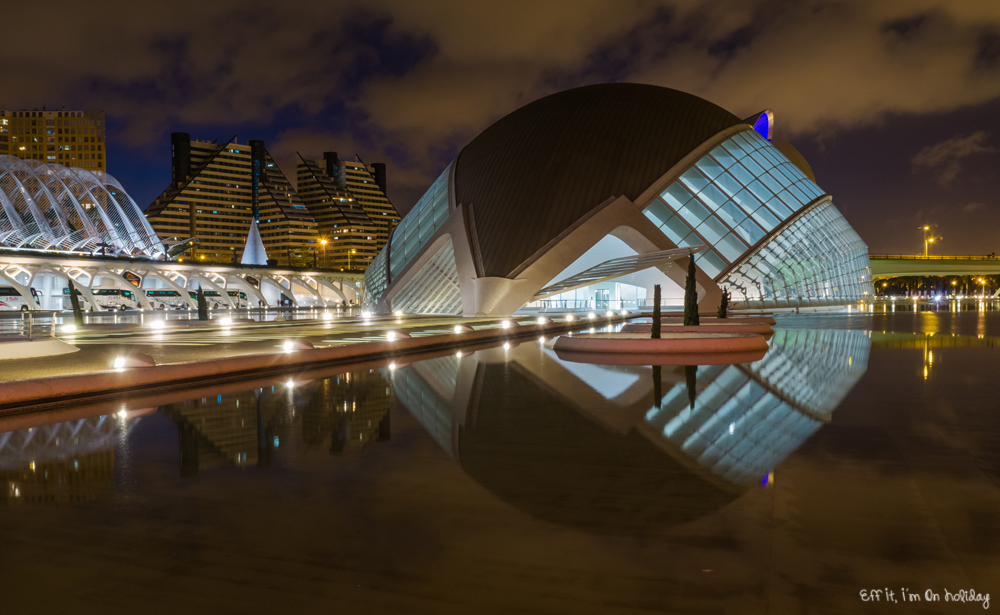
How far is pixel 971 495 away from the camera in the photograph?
4762 millimetres

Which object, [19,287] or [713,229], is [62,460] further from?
[19,287]

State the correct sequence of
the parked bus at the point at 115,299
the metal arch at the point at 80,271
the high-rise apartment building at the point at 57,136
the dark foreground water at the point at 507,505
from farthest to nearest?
the high-rise apartment building at the point at 57,136
the parked bus at the point at 115,299
the metal arch at the point at 80,271
the dark foreground water at the point at 507,505

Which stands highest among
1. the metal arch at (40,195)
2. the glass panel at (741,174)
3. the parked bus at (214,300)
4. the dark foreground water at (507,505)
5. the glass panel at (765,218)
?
the metal arch at (40,195)

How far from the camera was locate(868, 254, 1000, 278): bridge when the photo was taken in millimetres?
81500

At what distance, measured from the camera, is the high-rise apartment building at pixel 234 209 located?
6339 inches

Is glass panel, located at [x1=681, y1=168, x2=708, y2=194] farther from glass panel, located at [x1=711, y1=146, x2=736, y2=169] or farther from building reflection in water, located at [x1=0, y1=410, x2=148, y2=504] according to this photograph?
building reflection in water, located at [x1=0, y1=410, x2=148, y2=504]

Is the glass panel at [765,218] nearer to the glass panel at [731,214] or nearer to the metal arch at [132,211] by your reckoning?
the glass panel at [731,214]

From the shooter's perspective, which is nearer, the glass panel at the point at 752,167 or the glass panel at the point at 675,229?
the glass panel at the point at 675,229

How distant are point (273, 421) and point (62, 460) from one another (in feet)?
6.94

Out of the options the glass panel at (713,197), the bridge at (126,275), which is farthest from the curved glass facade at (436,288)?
the bridge at (126,275)

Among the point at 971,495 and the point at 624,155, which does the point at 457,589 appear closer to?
the point at 971,495

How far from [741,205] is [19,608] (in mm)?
39768

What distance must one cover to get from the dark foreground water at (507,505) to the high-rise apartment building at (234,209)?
152730 mm

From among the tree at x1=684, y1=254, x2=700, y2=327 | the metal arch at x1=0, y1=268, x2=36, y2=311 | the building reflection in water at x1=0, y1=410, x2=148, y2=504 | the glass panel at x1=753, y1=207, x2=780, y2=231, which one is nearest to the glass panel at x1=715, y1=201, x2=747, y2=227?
the glass panel at x1=753, y1=207, x2=780, y2=231
